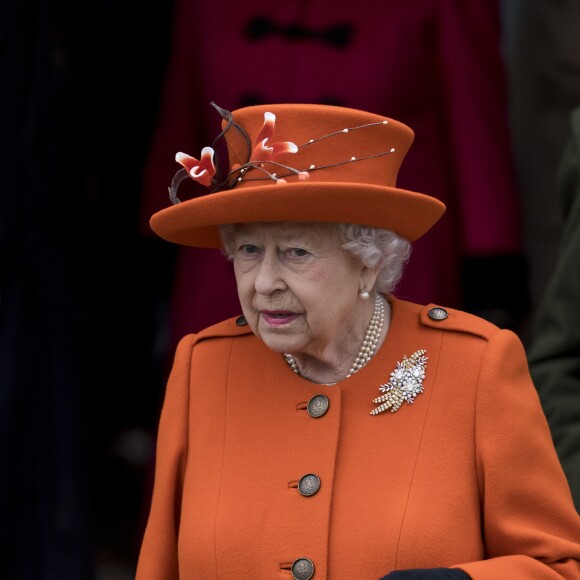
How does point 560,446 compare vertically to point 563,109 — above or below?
below

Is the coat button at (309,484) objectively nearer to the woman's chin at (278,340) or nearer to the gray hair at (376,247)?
the woman's chin at (278,340)

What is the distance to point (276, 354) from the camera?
10.5 feet

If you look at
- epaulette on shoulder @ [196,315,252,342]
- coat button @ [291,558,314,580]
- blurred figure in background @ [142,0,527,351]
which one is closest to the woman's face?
epaulette on shoulder @ [196,315,252,342]

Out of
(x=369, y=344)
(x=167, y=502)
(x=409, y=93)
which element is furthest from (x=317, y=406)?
(x=409, y=93)

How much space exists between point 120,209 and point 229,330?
124 cm

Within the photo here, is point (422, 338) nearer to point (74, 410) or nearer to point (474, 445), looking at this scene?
point (474, 445)

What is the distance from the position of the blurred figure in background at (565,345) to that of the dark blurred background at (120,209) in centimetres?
21

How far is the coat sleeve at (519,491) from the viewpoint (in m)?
2.86

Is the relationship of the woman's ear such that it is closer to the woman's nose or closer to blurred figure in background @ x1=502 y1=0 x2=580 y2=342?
the woman's nose

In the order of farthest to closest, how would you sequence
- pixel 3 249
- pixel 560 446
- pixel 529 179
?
pixel 529 179 < pixel 3 249 < pixel 560 446

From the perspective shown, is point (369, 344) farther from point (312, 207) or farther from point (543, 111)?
point (543, 111)

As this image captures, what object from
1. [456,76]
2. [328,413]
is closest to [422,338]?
[328,413]

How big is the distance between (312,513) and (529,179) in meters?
1.87

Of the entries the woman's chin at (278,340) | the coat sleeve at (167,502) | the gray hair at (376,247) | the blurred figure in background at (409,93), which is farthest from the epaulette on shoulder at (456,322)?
the blurred figure in background at (409,93)
